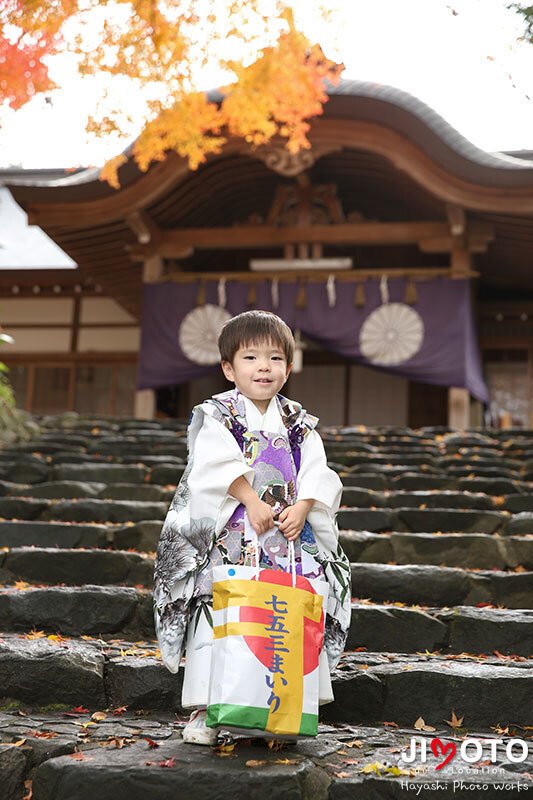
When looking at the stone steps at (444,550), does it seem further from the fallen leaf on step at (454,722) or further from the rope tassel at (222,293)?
the rope tassel at (222,293)

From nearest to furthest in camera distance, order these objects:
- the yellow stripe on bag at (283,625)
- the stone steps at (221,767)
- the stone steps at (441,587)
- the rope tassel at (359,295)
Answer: the stone steps at (221,767) → the yellow stripe on bag at (283,625) → the stone steps at (441,587) → the rope tassel at (359,295)

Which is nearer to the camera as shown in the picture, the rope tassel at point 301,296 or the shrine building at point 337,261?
the shrine building at point 337,261

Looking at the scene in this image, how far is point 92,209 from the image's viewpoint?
1277 cm

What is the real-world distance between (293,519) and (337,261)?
10.6m

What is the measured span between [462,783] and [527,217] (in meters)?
10.9

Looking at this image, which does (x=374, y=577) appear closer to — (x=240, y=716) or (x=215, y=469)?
(x=215, y=469)

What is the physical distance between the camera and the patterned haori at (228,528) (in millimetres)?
2770

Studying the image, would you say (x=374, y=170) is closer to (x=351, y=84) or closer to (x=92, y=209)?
(x=351, y=84)

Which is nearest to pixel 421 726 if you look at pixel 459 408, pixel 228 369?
pixel 228 369

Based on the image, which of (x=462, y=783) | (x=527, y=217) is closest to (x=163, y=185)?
(x=527, y=217)

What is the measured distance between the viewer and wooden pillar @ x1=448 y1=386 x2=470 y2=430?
484 inches

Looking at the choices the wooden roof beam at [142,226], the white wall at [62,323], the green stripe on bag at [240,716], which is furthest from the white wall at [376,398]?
the green stripe on bag at [240,716]

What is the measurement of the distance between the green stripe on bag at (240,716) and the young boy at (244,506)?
190mm

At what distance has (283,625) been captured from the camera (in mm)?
2512
